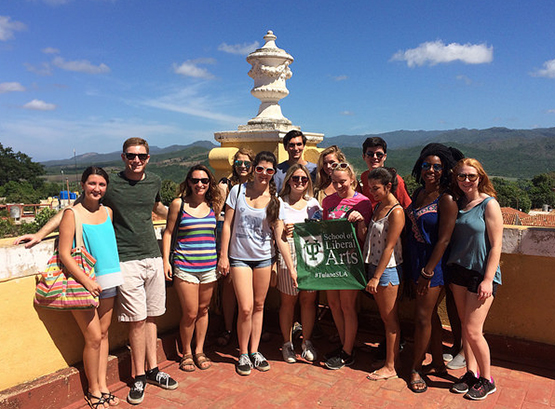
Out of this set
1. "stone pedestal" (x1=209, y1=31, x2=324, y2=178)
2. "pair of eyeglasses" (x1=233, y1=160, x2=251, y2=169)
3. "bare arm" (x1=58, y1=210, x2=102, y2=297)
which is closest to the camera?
"bare arm" (x1=58, y1=210, x2=102, y2=297)

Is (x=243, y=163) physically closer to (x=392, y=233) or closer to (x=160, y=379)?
(x=392, y=233)

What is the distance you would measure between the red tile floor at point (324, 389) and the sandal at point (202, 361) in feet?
0.19

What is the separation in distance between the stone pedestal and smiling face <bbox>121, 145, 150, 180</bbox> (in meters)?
1.92

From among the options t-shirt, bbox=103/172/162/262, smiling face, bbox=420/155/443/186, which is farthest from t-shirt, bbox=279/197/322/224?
t-shirt, bbox=103/172/162/262

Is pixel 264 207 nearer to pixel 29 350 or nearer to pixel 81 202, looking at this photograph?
pixel 81 202

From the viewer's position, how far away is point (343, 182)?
12.5 ft

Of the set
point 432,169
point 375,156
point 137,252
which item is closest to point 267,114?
point 375,156

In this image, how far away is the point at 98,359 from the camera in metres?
3.38

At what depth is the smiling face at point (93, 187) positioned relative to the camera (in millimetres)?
3211

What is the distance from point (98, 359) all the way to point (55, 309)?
546 millimetres

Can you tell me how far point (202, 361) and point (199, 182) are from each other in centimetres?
165

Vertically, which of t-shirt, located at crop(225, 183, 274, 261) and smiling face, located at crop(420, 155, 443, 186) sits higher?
smiling face, located at crop(420, 155, 443, 186)

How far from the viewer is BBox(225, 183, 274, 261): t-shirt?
3840mm

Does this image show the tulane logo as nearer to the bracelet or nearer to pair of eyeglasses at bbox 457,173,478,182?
the bracelet
